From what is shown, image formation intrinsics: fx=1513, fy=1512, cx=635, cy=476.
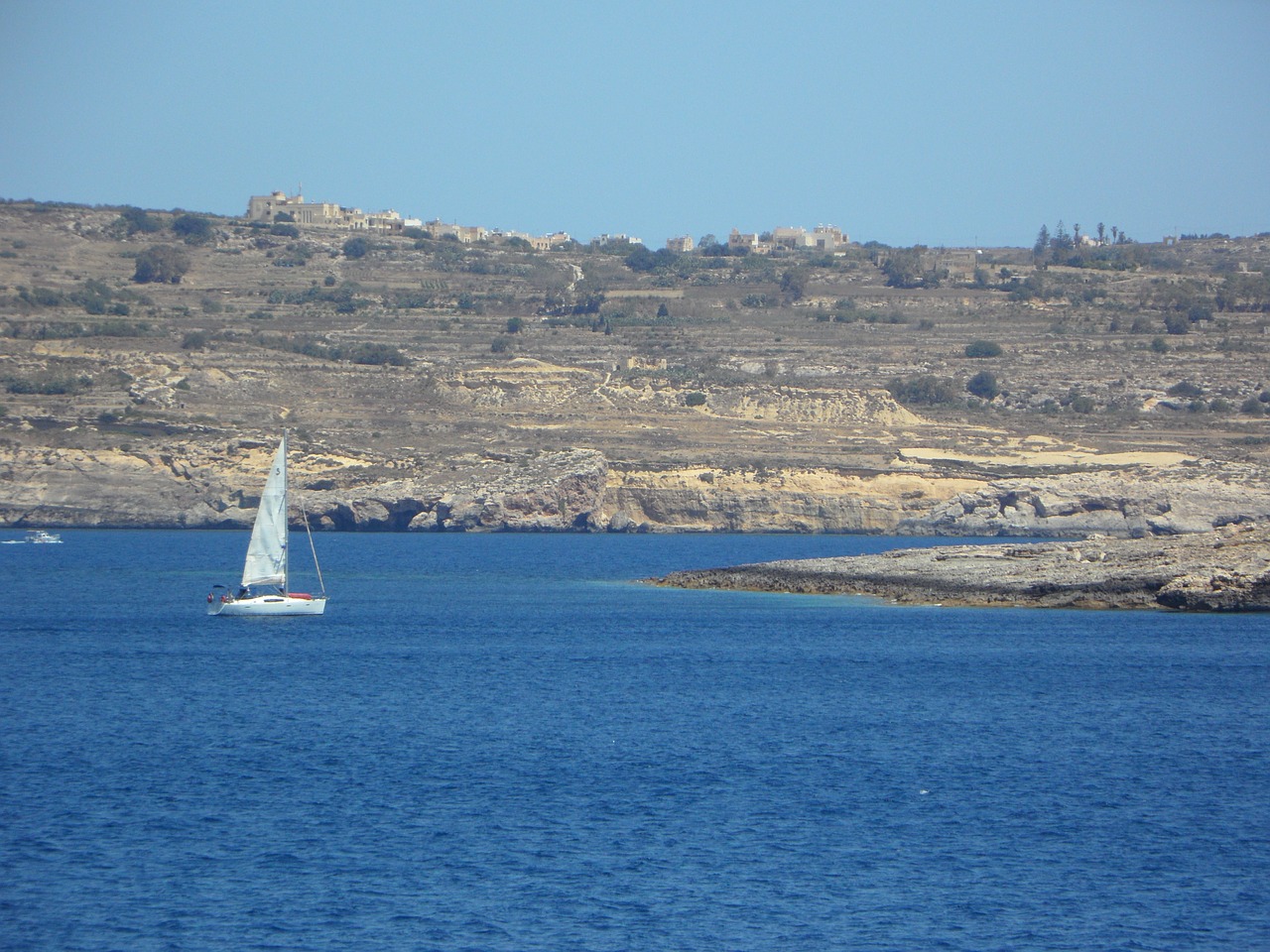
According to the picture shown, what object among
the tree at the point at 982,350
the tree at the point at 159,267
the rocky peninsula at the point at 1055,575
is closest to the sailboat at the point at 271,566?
the rocky peninsula at the point at 1055,575

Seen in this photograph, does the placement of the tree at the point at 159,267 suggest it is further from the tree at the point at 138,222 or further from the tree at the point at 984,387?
the tree at the point at 984,387

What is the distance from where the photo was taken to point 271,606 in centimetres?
4125

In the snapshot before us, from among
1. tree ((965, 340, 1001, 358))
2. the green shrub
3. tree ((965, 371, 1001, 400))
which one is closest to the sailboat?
the green shrub

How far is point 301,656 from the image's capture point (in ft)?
112

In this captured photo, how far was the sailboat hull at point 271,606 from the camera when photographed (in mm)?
40906

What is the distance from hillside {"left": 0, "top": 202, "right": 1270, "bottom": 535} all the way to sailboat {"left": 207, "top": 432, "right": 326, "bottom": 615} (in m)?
32.4

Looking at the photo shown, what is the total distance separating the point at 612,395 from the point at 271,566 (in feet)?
165

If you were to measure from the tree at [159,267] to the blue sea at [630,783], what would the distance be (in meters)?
71.5

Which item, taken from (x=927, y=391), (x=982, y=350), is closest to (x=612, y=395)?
(x=927, y=391)

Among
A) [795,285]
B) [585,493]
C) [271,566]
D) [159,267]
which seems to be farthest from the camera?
[795,285]

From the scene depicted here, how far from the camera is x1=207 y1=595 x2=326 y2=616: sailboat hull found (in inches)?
1610

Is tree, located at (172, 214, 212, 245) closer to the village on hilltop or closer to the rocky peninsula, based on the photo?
the village on hilltop

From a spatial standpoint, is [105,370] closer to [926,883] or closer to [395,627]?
[395,627]

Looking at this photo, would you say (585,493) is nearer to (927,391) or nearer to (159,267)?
(927,391)
